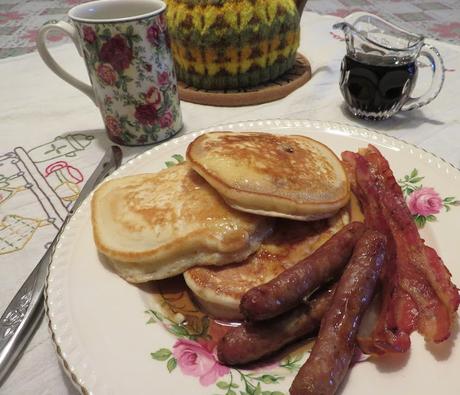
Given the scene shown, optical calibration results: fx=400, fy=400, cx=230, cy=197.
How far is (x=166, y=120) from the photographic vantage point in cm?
177

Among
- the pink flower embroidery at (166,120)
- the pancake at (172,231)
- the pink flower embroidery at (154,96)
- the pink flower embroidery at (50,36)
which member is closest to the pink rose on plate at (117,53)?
the pink flower embroidery at (154,96)

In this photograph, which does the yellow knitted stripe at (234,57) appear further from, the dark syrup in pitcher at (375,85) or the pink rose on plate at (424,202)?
the pink rose on plate at (424,202)

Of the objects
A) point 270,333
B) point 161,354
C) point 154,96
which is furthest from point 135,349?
point 154,96

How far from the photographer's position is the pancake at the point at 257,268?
3.31 ft

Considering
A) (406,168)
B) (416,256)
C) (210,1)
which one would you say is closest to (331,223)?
(416,256)

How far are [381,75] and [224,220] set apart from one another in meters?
1.15

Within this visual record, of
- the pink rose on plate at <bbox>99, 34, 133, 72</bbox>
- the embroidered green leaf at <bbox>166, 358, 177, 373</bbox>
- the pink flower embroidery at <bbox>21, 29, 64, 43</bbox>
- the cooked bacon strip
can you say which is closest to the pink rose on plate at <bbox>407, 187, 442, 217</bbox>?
the cooked bacon strip

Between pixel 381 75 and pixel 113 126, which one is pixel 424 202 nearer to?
pixel 381 75

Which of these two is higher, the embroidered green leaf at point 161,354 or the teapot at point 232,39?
the teapot at point 232,39

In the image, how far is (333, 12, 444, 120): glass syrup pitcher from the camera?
1758 millimetres

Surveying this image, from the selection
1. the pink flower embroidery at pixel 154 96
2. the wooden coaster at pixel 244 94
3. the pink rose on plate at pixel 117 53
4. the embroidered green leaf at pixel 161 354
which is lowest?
the wooden coaster at pixel 244 94

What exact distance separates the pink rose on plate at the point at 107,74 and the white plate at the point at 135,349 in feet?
2.20

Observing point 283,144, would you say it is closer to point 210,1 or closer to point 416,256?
point 416,256

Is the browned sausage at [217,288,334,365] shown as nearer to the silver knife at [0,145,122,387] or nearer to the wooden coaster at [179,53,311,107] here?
the silver knife at [0,145,122,387]
